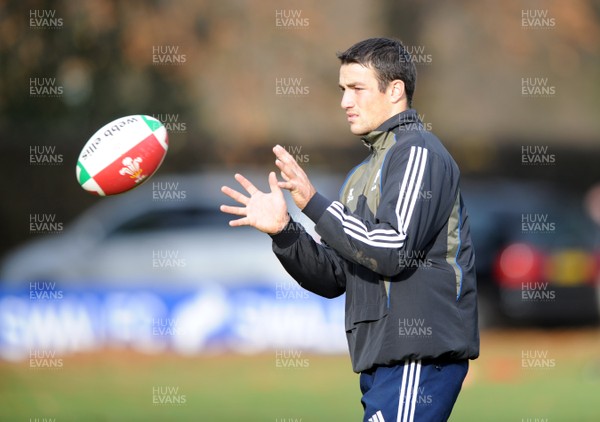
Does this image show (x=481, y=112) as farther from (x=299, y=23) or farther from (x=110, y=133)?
(x=110, y=133)

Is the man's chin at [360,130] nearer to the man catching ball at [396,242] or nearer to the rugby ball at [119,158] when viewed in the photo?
the man catching ball at [396,242]

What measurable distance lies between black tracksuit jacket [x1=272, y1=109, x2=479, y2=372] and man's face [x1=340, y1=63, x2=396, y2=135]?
0.06m

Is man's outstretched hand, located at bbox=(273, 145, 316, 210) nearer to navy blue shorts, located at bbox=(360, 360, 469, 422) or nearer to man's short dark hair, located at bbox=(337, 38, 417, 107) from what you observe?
man's short dark hair, located at bbox=(337, 38, 417, 107)

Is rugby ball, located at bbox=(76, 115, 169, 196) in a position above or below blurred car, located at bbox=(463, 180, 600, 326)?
above

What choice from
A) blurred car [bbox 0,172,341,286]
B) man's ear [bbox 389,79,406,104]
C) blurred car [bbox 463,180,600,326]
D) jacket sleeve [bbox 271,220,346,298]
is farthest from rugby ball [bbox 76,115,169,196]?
blurred car [bbox 463,180,600,326]

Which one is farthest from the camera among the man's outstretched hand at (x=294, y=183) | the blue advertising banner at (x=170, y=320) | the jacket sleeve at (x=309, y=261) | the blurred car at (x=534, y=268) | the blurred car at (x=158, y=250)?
the blurred car at (x=534, y=268)

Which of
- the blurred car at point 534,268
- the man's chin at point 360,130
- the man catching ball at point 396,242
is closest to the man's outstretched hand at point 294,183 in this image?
the man catching ball at point 396,242

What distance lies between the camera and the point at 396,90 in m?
4.76

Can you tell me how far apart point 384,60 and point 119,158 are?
173 centimetres

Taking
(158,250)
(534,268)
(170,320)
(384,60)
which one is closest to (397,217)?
(384,60)

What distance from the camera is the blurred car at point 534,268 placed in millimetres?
13523

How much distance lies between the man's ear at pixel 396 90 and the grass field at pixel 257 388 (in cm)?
409

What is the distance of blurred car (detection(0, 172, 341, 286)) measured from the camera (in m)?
13.0

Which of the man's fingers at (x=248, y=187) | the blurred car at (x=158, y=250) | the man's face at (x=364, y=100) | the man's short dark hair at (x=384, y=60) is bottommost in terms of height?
the blurred car at (x=158, y=250)
